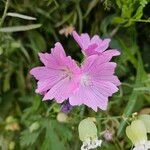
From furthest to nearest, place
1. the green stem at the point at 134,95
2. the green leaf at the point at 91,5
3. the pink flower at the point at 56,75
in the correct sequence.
→ 1. the green leaf at the point at 91,5
2. the green stem at the point at 134,95
3. the pink flower at the point at 56,75

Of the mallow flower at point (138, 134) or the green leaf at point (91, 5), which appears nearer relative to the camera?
the mallow flower at point (138, 134)

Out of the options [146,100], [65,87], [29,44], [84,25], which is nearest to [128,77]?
[146,100]

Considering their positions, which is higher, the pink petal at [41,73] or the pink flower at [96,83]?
the pink petal at [41,73]

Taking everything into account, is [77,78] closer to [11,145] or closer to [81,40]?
[81,40]

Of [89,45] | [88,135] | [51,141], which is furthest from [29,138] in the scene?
[89,45]

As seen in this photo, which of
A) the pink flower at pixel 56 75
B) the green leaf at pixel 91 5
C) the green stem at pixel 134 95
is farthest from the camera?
the green leaf at pixel 91 5

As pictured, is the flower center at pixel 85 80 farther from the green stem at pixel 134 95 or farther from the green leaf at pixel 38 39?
the green leaf at pixel 38 39

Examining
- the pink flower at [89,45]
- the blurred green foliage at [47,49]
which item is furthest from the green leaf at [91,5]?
the pink flower at [89,45]

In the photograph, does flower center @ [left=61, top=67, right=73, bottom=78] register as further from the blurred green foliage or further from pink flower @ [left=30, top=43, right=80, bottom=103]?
the blurred green foliage

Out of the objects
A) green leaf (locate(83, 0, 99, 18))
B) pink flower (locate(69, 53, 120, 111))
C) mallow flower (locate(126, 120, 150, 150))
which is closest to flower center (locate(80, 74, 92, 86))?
pink flower (locate(69, 53, 120, 111))
